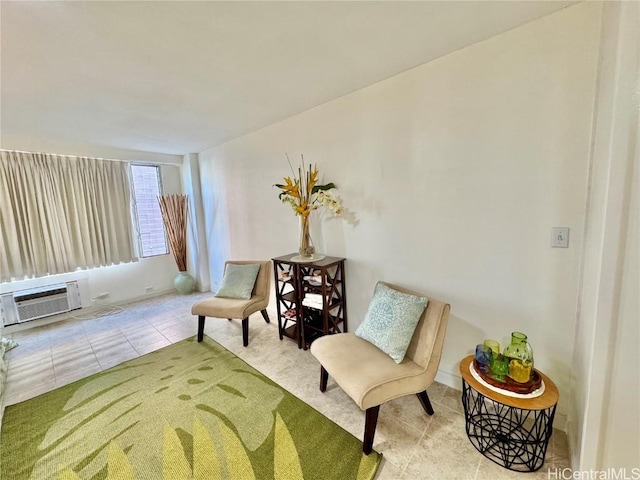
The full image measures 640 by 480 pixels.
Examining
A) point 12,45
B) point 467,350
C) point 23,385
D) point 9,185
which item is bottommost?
point 23,385

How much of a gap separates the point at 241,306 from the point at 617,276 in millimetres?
2602

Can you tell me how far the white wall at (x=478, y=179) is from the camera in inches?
56.6

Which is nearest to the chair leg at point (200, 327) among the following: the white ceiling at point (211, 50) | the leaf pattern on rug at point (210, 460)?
the leaf pattern on rug at point (210, 460)

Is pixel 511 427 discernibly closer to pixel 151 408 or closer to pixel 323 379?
pixel 323 379

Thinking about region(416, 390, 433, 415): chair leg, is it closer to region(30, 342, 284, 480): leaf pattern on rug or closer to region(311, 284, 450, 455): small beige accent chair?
region(311, 284, 450, 455): small beige accent chair

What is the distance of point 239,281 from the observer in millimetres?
2918

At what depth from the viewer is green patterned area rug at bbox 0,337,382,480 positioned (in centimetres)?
141

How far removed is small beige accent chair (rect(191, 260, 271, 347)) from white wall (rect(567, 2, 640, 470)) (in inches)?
96.4

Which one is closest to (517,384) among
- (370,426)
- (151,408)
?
(370,426)

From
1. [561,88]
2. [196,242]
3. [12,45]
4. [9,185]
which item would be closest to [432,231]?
[561,88]

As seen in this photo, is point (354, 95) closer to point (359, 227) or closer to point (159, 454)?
point (359, 227)

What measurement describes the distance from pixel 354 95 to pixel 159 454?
2.94 m

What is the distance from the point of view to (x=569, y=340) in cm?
152

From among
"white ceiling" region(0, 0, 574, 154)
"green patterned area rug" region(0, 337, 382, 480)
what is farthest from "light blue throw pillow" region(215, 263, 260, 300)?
"white ceiling" region(0, 0, 574, 154)
